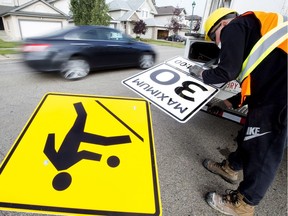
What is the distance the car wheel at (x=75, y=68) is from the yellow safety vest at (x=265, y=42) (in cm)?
457

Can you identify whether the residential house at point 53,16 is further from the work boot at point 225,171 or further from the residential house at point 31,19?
the work boot at point 225,171

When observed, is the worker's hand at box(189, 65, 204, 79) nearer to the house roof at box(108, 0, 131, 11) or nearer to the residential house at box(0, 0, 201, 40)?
the residential house at box(0, 0, 201, 40)

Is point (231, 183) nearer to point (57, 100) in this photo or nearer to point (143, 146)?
point (143, 146)

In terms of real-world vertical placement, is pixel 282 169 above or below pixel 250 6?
below

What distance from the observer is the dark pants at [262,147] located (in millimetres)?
1410

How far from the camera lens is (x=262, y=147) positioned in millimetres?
1482

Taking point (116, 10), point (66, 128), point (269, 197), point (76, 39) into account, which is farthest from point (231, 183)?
point (116, 10)

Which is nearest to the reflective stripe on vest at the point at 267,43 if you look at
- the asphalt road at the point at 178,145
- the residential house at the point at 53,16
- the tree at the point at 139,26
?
the asphalt road at the point at 178,145

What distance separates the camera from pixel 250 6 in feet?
9.11

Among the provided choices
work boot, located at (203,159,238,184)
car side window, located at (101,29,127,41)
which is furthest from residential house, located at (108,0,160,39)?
work boot, located at (203,159,238,184)

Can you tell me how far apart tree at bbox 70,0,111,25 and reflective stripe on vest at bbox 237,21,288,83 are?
18.6 meters

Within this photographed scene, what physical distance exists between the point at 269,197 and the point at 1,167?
248 centimetres

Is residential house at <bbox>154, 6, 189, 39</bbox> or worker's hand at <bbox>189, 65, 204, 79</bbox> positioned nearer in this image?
worker's hand at <bbox>189, 65, 204, 79</bbox>

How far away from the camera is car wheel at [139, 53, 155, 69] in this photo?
704cm
